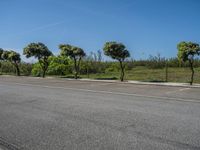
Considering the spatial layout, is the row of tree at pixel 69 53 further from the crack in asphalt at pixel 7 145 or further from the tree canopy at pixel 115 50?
the crack in asphalt at pixel 7 145

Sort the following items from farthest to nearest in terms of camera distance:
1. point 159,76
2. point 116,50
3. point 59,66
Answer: point 59,66
point 159,76
point 116,50

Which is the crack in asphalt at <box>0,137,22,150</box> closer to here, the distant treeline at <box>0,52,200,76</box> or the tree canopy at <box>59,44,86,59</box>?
the tree canopy at <box>59,44,86,59</box>

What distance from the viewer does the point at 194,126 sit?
6180mm

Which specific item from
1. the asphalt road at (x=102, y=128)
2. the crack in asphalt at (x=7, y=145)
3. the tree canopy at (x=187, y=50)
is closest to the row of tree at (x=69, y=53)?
the tree canopy at (x=187, y=50)

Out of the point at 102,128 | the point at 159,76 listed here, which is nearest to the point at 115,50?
the point at 159,76

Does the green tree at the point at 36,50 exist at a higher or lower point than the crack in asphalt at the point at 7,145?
higher

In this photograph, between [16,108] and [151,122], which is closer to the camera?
[151,122]

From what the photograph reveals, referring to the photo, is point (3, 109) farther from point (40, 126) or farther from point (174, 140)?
point (174, 140)

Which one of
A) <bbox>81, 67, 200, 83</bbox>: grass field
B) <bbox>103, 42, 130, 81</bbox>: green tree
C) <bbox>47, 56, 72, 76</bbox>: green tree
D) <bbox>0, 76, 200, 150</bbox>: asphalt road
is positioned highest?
<bbox>103, 42, 130, 81</bbox>: green tree

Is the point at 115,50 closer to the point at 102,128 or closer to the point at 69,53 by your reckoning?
the point at 69,53

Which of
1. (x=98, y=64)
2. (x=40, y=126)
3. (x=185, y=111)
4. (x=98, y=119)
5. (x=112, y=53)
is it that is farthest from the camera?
(x=98, y=64)

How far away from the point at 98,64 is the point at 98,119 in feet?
107

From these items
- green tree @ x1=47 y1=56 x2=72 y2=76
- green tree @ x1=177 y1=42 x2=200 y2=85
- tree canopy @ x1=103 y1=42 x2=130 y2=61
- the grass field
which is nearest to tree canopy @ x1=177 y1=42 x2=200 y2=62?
green tree @ x1=177 y1=42 x2=200 y2=85

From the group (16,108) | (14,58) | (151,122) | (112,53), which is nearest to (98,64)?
(14,58)
